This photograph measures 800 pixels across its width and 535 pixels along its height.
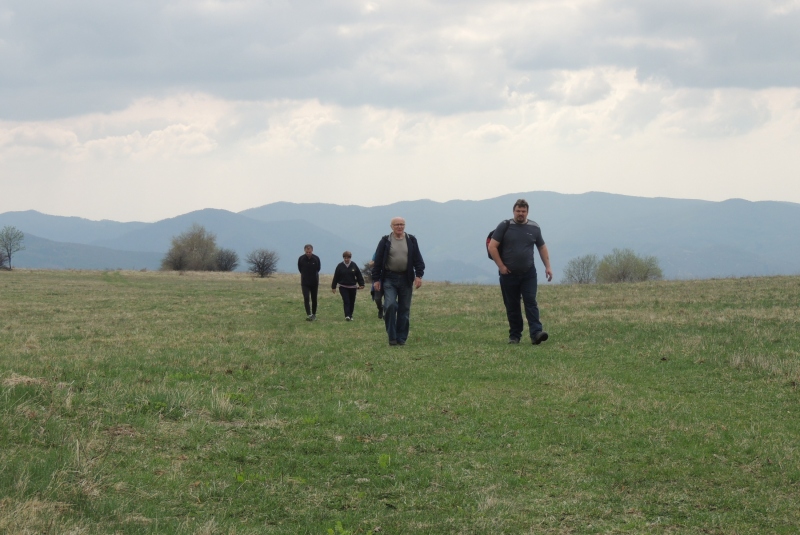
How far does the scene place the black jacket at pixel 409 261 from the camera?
14609 mm

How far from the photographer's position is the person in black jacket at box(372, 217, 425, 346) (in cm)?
1464

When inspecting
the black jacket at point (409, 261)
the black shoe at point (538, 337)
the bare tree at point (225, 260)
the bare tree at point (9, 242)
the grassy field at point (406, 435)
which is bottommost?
the grassy field at point (406, 435)

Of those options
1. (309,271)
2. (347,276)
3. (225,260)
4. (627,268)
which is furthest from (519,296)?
(225,260)

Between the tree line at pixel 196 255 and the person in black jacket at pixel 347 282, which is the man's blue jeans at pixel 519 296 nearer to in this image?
the person in black jacket at pixel 347 282

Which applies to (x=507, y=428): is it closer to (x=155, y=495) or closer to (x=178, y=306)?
(x=155, y=495)

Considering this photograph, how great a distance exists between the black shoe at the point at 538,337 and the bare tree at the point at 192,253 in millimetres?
88186

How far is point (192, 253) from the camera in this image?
10194 centimetres

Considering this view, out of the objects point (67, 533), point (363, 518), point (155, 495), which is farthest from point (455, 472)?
point (67, 533)

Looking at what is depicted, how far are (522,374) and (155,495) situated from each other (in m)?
6.31

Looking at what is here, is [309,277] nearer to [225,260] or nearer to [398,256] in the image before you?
[398,256]

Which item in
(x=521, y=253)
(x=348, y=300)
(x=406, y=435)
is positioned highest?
(x=521, y=253)

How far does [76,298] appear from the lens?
3256 centimetres

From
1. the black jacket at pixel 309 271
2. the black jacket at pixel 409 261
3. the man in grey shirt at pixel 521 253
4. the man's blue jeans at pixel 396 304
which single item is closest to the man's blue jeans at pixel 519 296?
the man in grey shirt at pixel 521 253

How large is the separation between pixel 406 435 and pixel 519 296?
7117 mm
